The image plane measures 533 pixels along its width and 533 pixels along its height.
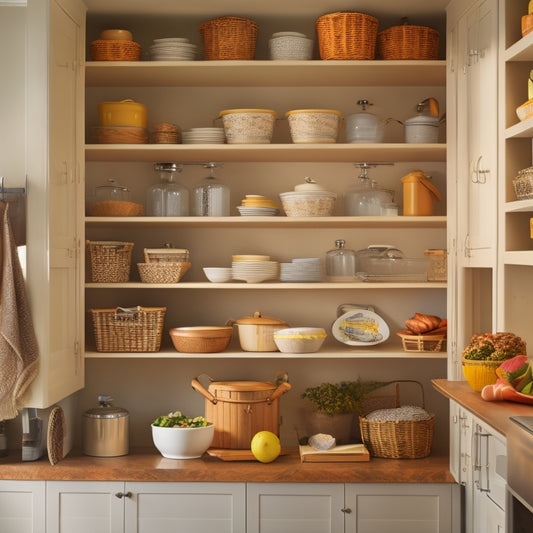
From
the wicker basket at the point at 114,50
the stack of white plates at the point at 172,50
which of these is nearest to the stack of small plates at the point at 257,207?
the stack of white plates at the point at 172,50

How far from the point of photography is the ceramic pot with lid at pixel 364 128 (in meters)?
3.79

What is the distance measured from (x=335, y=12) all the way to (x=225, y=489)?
2.23m

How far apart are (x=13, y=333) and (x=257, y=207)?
125 centimetres

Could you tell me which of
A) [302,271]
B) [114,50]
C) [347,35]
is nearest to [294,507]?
[302,271]

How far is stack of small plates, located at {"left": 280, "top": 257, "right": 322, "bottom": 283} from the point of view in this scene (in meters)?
3.80

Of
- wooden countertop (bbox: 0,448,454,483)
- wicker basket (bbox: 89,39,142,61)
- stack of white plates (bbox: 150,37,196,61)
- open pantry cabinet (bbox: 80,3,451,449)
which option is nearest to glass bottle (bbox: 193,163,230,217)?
open pantry cabinet (bbox: 80,3,451,449)

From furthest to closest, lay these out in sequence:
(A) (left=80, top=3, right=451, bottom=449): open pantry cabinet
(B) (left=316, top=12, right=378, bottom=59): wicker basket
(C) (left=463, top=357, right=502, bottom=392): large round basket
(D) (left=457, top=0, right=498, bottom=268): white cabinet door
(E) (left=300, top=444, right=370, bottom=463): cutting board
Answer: (A) (left=80, top=3, right=451, bottom=449): open pantry cabinet, (B) (left=316, top=12, right=378, bottom=59): wicker basket, (E) (left=300, top=444, right=370, bottom=463): cutting board, (D) (left=457, top=0, right=498, bottom=268): white cabinet door, (C) (left=463, top=357, right=502, bottom=392): large round basket

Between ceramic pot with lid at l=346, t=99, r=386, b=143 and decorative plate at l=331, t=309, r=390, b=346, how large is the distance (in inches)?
32.5

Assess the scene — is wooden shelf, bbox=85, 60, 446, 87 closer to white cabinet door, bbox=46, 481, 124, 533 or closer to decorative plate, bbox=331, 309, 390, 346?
decorative plate, bbox=331, 309, 390, 346

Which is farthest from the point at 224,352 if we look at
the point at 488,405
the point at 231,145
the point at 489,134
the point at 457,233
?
the point at 488,405

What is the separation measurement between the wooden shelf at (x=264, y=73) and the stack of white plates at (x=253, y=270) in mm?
896

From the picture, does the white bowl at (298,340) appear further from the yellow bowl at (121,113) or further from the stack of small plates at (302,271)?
the yellow bowl at (121,113)

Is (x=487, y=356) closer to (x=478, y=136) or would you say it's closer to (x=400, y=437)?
(x=478, y=136)

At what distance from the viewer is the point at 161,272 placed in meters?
3.76
